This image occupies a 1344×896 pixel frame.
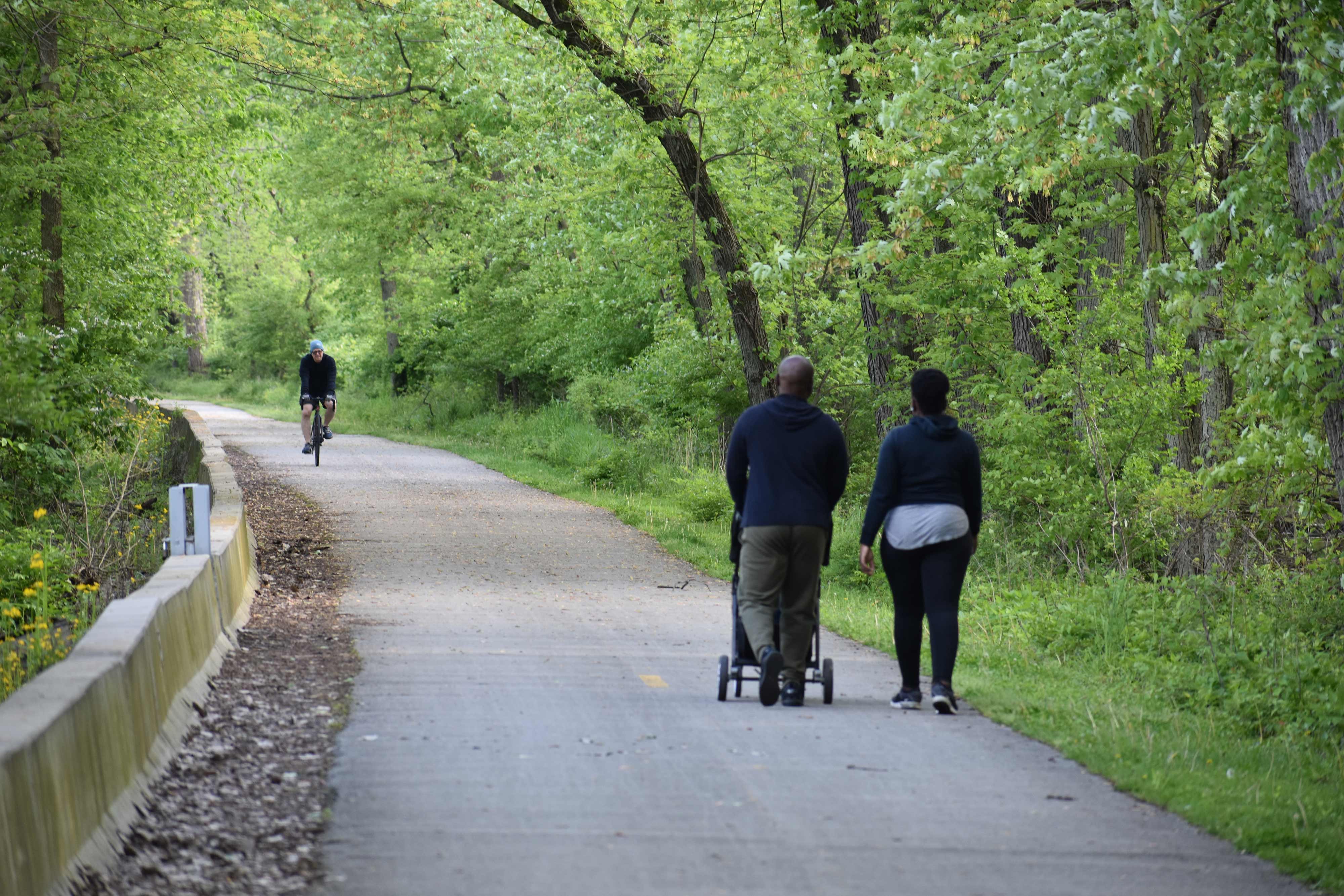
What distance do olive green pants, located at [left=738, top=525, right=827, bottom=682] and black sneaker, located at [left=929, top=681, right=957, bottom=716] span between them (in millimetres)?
729

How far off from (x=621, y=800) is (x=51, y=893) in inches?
86.2

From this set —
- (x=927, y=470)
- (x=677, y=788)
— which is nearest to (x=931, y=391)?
(x=927, y=470)

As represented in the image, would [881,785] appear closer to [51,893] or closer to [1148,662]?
[51,893]

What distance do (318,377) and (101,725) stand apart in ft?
62.8

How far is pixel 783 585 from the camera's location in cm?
822

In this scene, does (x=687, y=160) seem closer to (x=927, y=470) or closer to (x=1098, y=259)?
(x=1098, y=259)

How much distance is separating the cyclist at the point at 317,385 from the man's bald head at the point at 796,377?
16.6 m

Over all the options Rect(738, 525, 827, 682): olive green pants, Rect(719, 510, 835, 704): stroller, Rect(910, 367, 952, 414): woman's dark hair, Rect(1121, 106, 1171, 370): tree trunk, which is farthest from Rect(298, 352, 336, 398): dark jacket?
Rect(910, 367, 952, 414): woman's dark hair

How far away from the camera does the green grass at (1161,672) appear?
6383mm

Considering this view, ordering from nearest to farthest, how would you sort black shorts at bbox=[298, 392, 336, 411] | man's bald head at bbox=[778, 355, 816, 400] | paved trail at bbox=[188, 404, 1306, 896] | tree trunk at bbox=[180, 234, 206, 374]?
paved trail at bbox=[188, 404, 1306, 896] < man's bald head at bbox=[778, 355, 816, 400] < black shorts at bbox=[298, 392, 336, 411] < tree trunk at bbox=[180, 234, 206, 374]

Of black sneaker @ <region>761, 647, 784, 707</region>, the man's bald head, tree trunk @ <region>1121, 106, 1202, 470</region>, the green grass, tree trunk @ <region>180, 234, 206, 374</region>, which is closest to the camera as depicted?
the green grass

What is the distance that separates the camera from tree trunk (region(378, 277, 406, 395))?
40.4m

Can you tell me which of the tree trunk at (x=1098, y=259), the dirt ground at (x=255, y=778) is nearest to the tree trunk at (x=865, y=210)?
the tree trunk at (x=1098, y=259)

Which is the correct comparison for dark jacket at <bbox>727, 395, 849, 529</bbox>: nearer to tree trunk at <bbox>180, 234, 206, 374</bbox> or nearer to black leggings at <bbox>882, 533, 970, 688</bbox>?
black leggings at <bbox>882, 533, 970, 688</bbox>
